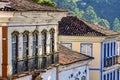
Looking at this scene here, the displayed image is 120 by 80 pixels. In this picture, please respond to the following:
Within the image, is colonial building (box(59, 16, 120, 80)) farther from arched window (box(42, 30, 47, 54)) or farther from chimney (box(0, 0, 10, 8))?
chimney (box(0, 0, 10, 8))

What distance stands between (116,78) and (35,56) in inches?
945

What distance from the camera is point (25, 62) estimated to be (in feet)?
96.1

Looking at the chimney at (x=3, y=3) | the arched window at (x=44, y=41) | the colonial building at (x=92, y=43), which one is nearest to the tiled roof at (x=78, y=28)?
the colonial building at (x=92, y=43)

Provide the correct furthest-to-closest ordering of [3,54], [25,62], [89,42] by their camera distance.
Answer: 1. [89,42]
2. [25,62]
3. [3,54]

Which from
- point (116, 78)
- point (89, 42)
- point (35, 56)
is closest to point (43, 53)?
point (35, 56)

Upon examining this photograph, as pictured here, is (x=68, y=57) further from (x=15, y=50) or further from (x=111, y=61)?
(x=111, y=61)

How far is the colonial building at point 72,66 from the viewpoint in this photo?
36156 millimetres

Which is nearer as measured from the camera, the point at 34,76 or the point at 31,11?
the point at 31,11

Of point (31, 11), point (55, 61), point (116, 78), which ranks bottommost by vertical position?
point (116, 78)

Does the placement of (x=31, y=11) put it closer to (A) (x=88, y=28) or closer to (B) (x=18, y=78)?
(B) (x=18, y=78)

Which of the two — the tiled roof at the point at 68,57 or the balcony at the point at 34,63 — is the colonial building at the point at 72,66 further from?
the balcony at the point at 34,63

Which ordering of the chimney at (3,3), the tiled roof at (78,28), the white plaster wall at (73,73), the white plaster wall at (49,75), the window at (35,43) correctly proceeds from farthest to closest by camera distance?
the tiled roof at (78,28) < the white plaster wall at (73,73) < the white plaster wall at (49,75) < the window at (35,43) < the chimney at (3,3)

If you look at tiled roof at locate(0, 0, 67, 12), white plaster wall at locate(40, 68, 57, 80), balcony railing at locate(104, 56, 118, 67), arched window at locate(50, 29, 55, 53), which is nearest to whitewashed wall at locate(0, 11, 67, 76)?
tiled roof at locate(0, 0, 67, 12)

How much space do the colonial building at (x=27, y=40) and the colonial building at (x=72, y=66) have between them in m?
1.61
